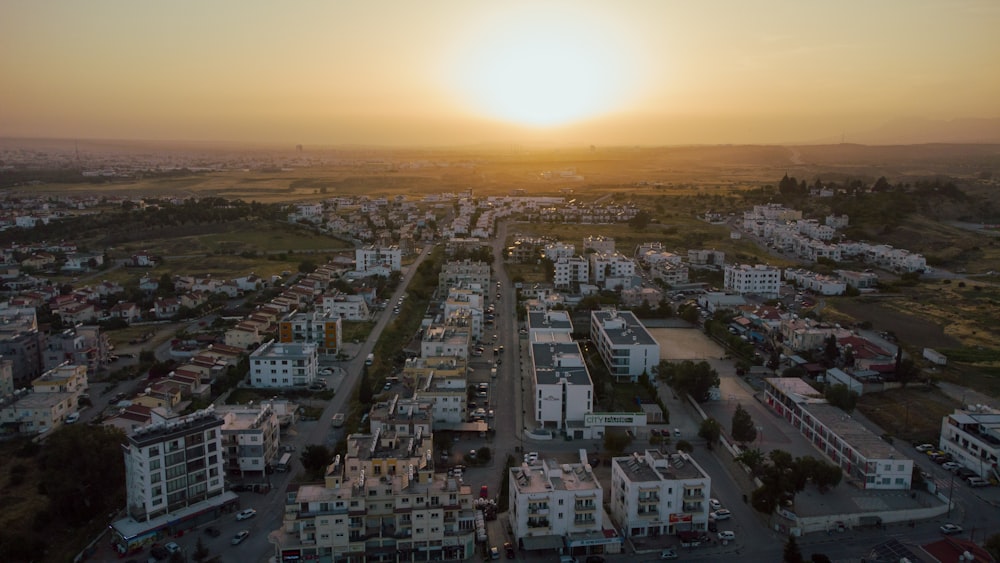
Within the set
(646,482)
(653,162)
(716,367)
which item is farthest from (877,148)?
(646,482)

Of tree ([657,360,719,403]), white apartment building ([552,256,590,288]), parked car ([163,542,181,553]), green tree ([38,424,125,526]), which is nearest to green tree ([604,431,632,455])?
tree ([657,360,719,403])

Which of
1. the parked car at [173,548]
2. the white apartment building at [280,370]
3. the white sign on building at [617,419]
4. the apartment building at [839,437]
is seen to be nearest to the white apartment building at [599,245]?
the apartment building at [839,437]

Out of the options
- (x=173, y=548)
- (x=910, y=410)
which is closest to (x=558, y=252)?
(x=910, y=410)

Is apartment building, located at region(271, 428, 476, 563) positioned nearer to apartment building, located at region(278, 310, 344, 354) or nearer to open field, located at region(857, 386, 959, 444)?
apartment building, located at region(278, 310, 344, 354)

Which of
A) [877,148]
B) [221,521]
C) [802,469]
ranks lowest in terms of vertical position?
[221,521]

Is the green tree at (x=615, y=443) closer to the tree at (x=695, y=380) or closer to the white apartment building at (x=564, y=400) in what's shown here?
the white apartment building at (x=564, y=400)

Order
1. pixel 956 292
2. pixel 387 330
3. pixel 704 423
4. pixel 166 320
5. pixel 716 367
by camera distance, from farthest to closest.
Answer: pixel 956 292, pixel 166 320, pixel 387 330, pixel 716 367, pixel 704 423

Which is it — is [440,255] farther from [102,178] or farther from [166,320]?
[102,178]
